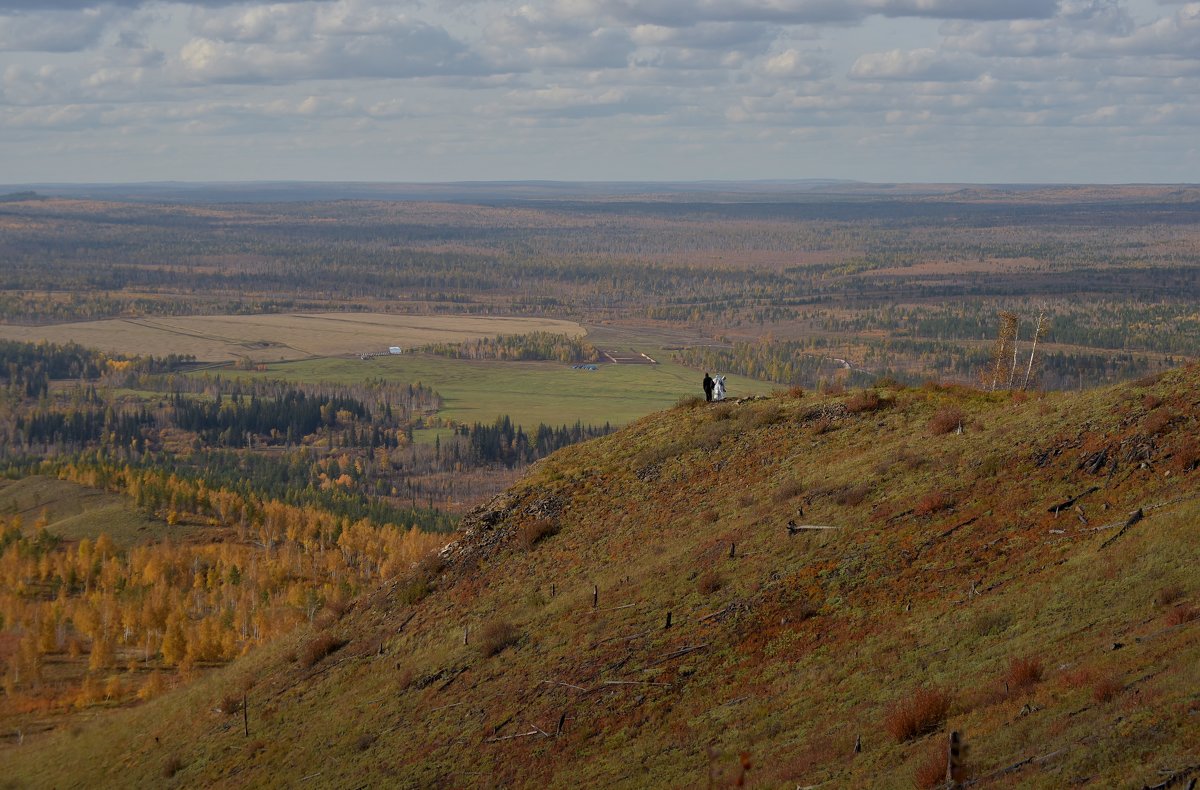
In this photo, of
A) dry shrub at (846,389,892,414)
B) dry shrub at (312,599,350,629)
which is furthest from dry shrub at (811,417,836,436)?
dry shrub at (312,599,350,629)

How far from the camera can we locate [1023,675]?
75.6 feet

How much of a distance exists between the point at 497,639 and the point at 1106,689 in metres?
21.6

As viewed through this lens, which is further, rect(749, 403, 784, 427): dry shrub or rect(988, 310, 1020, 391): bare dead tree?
rect(988, 310, 1020, 391): bare dead tree

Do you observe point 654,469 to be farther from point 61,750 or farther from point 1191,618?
point 61,750

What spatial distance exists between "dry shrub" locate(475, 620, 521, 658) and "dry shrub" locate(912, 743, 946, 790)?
19616mm

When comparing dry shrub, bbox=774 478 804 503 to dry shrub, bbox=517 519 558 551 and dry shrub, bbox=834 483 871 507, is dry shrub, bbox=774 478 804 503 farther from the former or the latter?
dry shrub, bbox=517 519 558 551

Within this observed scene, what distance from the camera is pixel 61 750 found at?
6059 centimetres

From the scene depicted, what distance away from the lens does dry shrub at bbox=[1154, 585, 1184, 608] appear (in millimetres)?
24641

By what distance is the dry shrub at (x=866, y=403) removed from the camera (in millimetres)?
49219

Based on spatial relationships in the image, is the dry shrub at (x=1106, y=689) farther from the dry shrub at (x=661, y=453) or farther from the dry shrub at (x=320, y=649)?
the dry shrub at (x=320, y=649)

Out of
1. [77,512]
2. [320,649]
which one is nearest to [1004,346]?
[320,649]

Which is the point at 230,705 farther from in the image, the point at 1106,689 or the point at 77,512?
the point at 77,512

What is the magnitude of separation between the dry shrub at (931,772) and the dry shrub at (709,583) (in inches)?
581

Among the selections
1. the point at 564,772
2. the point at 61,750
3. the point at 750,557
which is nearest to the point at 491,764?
the point at 564,772
